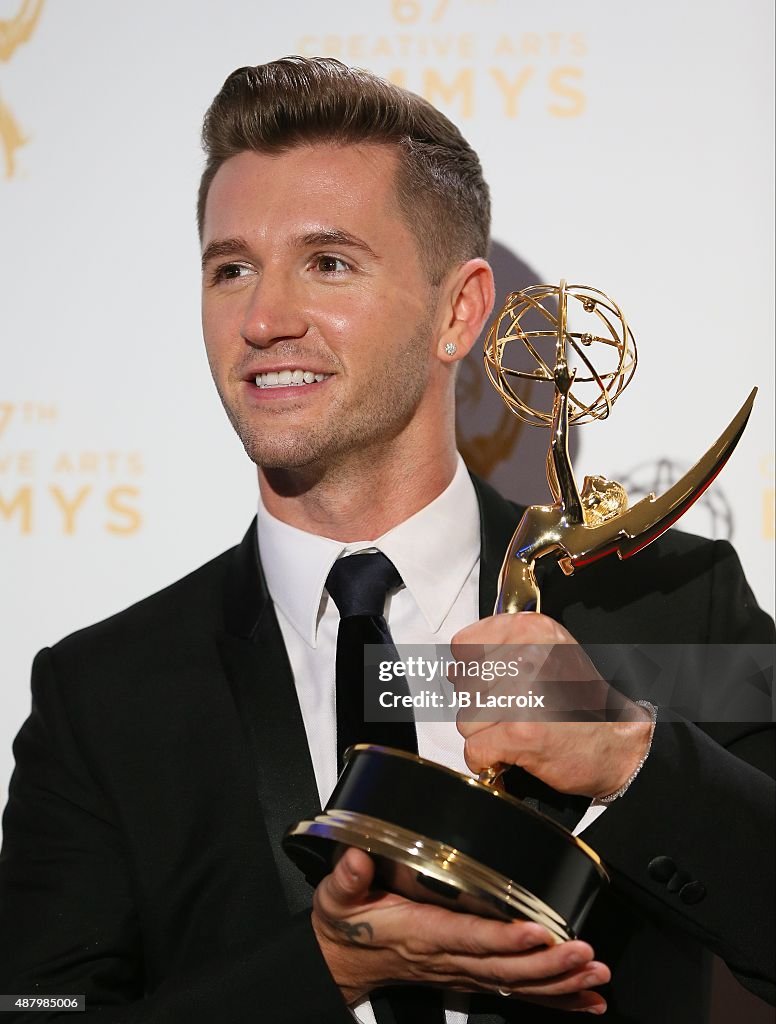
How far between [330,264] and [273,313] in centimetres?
12

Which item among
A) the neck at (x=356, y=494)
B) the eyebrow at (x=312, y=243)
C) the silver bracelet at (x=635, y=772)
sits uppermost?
the eyebrow at (x=312, y=243)

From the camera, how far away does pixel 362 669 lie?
1.61 m

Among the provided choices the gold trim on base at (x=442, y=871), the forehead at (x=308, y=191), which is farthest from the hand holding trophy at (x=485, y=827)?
the forehead at (x=308, y=191)

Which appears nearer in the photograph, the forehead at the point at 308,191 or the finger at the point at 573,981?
the finger at the point at 573,981

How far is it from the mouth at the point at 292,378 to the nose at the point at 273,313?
0.04 m

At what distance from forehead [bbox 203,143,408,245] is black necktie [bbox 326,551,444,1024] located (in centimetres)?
47

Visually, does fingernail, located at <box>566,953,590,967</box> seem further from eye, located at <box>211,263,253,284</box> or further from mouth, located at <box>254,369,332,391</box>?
eye, located at <box>211,263,253,284</box>

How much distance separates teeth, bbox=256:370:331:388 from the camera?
1.69 m

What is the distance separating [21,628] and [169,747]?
565 millimetres

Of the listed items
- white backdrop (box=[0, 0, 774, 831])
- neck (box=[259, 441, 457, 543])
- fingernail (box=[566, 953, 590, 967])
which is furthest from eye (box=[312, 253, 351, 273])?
fingernail (box=[566, 953, 590, 967])

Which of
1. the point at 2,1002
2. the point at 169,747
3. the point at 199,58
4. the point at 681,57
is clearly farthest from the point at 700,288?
the point at 2,1002

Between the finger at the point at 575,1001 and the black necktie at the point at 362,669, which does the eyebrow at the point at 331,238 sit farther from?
the finger at the point at 575,1001

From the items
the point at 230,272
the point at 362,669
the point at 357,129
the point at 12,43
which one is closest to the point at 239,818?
the point at 362,669

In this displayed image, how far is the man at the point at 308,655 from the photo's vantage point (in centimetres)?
145
